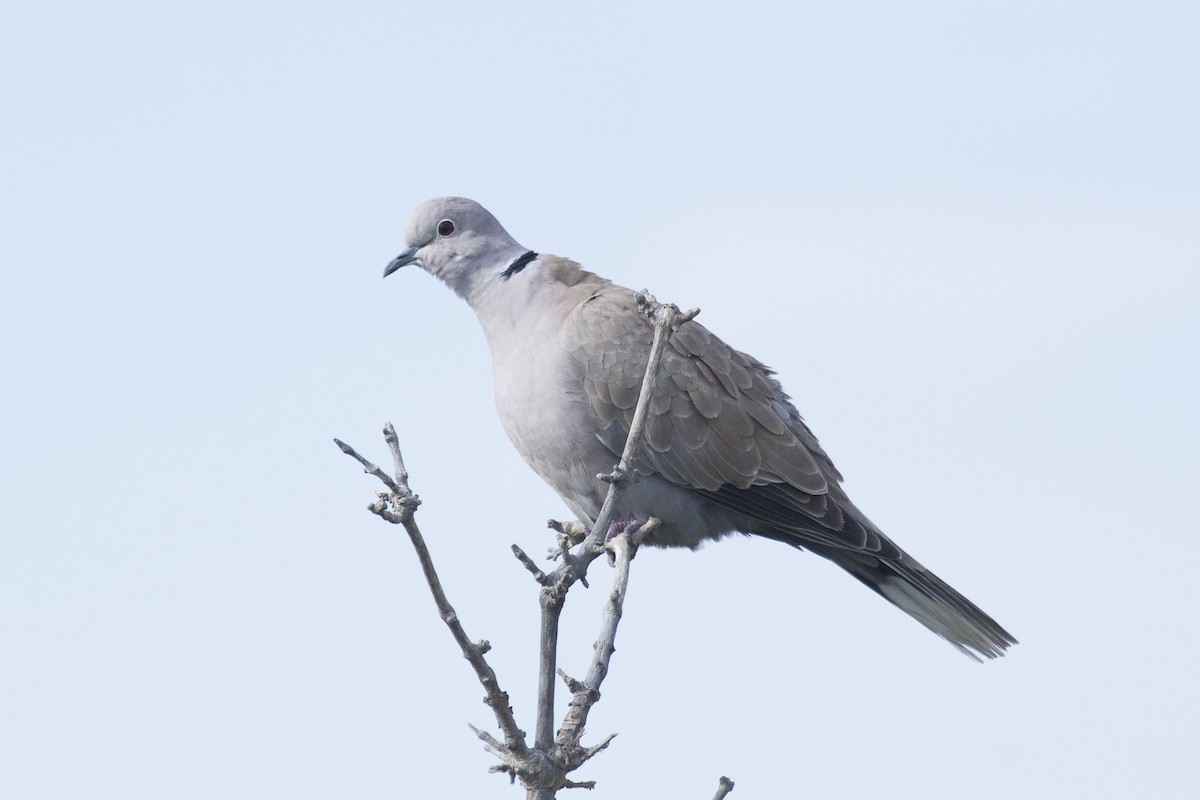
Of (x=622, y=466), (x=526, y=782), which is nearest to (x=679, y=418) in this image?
(x=622, y=466)

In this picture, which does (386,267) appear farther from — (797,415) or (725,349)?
(797,415)

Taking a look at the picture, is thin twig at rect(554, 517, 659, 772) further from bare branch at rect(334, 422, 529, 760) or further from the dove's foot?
the dove's foot

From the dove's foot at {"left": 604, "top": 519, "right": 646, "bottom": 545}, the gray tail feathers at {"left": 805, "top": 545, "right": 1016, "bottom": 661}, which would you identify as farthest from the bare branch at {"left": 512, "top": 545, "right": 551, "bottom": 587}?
the gray tail feathers at {"left": 805, "top": 545, "right": 1016, "bottom": 661}

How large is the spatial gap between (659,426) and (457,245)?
1.24 m

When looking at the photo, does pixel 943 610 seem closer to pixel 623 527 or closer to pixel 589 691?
pixel 623 527

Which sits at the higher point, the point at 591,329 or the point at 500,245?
the point at 500,245

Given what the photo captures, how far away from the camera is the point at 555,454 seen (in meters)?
5.24

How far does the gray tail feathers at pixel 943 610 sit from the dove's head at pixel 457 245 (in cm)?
183

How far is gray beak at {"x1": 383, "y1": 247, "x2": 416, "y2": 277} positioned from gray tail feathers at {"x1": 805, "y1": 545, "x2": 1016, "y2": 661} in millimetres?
2137

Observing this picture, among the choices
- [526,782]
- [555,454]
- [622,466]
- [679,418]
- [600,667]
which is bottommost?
[526,782]

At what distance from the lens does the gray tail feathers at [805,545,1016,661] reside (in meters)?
5.48

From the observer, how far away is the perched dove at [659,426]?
17.2 feet

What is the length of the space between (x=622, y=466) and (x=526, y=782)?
748 millimetres

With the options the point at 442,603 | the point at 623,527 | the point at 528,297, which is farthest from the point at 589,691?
the point at 528,297
